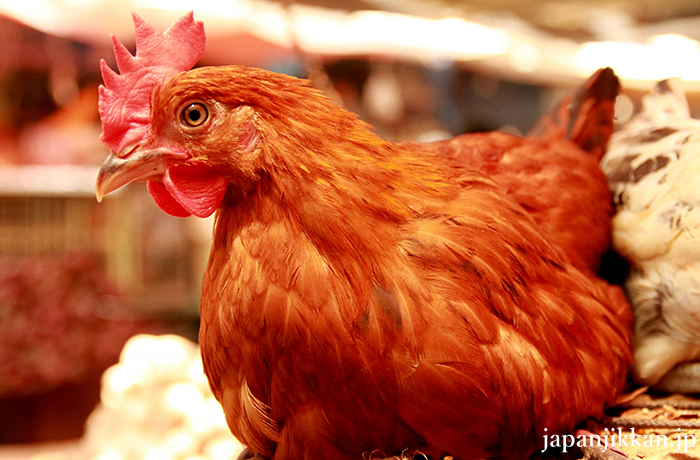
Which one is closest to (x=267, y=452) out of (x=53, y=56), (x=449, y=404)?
(x=449, y=404)

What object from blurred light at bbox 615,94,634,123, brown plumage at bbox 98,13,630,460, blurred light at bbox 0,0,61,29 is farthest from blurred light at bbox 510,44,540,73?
brown plumage at bbox 98,13,630,460

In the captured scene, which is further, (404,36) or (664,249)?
(404,36)

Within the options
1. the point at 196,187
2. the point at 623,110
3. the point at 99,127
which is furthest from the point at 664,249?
the point at 99,127

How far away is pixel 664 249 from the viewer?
110 centimetres

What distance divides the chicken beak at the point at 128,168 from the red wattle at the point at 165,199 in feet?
0.16

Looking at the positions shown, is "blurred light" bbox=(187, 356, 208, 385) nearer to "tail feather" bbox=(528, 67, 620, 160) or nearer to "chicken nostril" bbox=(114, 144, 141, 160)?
"chicken nostril" bbox=(114, 144, 141, 160)

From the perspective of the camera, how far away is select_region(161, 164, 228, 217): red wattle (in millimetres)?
795

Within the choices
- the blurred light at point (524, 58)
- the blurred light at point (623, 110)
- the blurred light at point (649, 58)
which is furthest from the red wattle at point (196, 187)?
the blurred light at point (524, 58)

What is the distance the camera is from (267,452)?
847 millimetres

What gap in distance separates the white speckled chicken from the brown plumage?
370mm

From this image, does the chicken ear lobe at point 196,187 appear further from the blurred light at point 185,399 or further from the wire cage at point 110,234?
the wire cage at point 110,234

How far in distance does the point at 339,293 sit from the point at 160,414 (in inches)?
57.0

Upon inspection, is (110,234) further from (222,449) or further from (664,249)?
(664,249)

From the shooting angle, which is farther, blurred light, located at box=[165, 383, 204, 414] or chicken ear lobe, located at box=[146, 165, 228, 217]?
blurred light, located at box=[165, 383, 204, 414]
